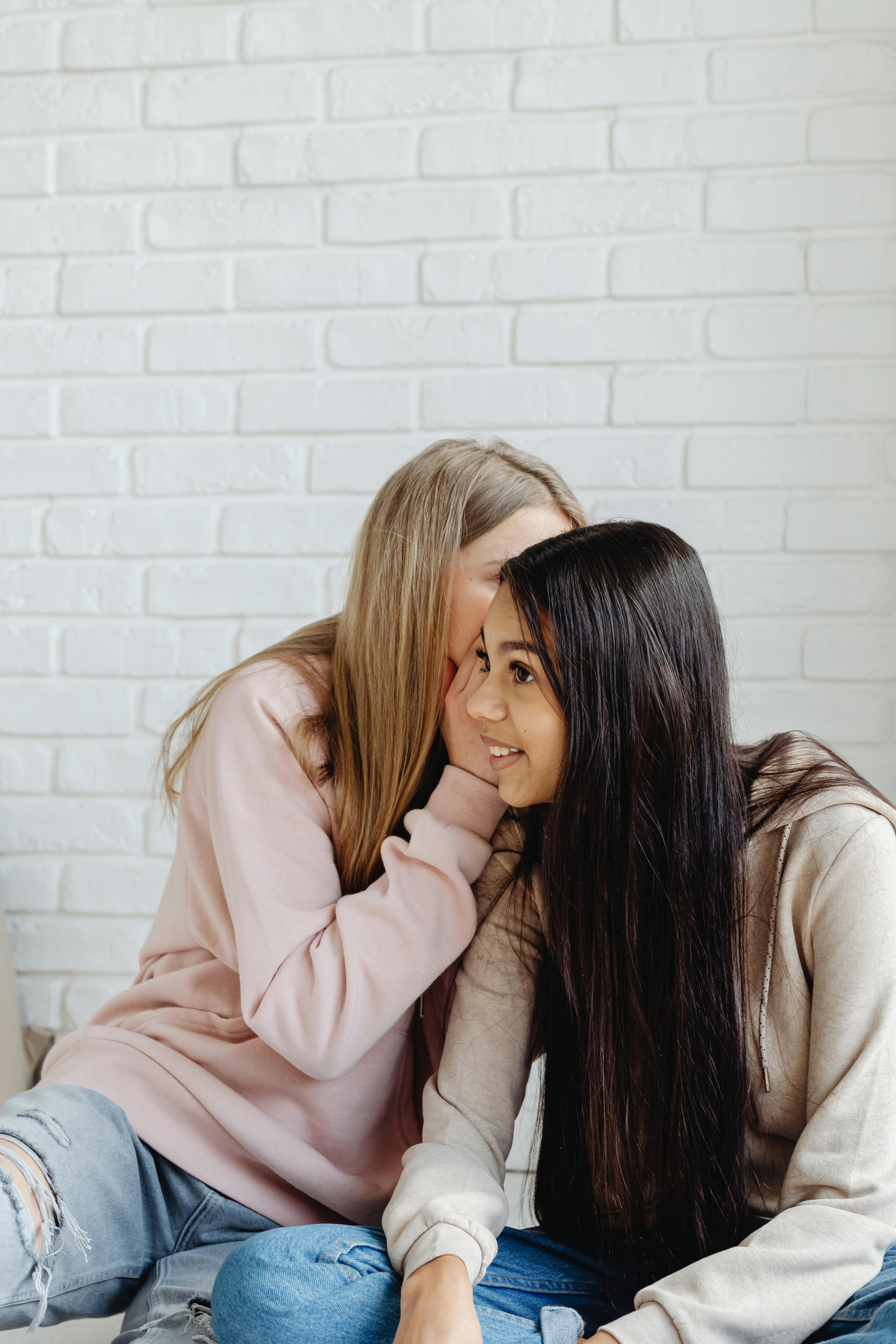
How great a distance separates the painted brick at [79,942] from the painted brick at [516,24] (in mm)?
1251

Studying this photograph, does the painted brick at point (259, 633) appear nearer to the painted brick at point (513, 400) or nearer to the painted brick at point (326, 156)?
the painted brick at point (513, 400)

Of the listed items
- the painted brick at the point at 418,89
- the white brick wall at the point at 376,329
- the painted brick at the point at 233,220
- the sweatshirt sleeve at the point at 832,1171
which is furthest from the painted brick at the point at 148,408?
the sweatshirt sleeve at the point at 832,1171

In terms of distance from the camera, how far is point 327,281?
166cm

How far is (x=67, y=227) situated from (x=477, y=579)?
0.99 meters

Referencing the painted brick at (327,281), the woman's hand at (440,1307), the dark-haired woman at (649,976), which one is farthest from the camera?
the painted brick at (327,281)

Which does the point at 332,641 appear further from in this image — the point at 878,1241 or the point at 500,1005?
the point at 878,1241

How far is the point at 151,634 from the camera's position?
5.61 feet

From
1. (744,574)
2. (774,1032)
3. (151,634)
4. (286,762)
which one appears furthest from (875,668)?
(151,634)

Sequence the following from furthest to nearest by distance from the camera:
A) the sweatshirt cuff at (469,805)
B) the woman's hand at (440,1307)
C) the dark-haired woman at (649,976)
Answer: the sweatshirt cuff at (469,805) → the dark-haired woman at (649,976) → the woman's hand at (440,1307)

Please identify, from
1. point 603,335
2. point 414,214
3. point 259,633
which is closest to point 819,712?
point 603,335

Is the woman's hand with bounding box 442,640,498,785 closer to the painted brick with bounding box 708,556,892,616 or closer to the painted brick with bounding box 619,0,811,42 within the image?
the painted brick with bounding box 708,556,892,616

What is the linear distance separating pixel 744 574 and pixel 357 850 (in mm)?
745

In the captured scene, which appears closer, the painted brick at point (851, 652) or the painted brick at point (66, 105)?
the painted brick at point (851, 652)

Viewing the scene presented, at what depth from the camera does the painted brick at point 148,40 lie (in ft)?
5.45
